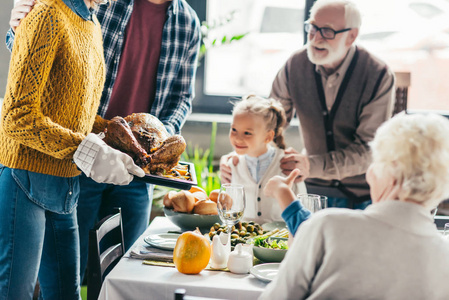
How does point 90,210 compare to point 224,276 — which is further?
point 90,210

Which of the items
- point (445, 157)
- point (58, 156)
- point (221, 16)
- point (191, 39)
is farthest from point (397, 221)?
point (221, 16)

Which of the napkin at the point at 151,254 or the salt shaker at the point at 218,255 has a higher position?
the salt shaker at the point at 218,255

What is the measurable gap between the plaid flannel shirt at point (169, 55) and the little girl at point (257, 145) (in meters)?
0.27

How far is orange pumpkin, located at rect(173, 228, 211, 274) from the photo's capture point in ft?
4.70

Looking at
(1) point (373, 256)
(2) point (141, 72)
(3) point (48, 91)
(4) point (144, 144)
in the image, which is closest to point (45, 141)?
(3) point (48, 91)

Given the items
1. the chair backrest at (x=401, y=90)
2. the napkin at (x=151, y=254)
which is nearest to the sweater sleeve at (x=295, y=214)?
the napkin at (x=151, y=254)

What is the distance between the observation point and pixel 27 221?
154 cm

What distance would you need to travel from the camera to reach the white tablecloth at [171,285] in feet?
4.46

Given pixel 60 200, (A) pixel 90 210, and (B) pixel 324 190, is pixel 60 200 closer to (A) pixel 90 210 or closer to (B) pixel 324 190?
(A) pixel 90 210

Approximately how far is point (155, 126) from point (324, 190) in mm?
1160

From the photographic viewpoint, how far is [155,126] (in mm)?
1818

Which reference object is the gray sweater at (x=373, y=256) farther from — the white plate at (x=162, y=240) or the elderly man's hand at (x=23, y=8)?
the elderly man's hand at (x=23, y=8)

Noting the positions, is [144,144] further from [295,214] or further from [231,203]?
[295,214]

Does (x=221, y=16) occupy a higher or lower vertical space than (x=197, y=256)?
higher
